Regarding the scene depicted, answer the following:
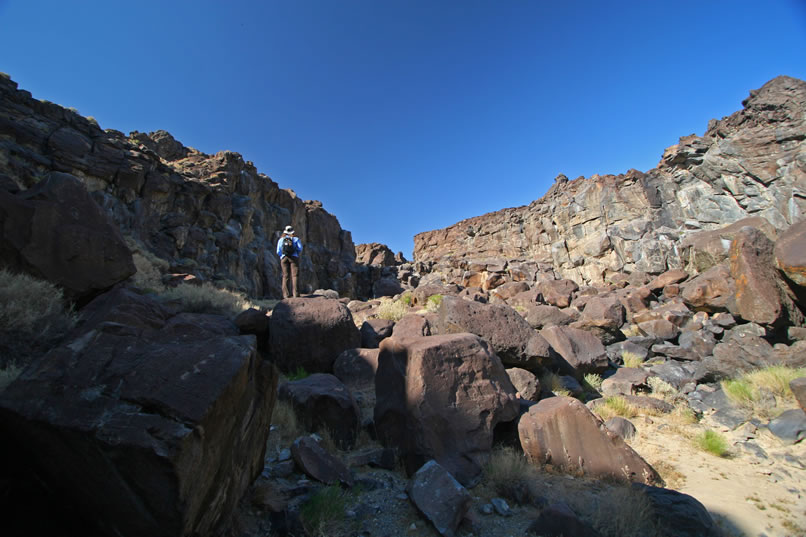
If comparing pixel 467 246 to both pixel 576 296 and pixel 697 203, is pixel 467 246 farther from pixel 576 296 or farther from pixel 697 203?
pixel 576 296

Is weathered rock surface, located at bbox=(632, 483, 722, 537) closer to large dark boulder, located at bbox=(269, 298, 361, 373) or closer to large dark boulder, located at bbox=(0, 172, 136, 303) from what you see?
large dark boulder, located at bbox=(269, 298, 361, 373)

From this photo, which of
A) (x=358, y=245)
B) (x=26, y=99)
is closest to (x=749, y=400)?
(x=26, y=99)

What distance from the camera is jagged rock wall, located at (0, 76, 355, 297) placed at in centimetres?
1838

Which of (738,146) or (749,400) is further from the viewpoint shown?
(738,146)

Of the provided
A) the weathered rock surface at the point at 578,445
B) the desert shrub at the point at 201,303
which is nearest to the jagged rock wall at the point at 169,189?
the desert shrub at the point at 201,303

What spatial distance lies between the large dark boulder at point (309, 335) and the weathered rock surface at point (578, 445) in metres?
3.12

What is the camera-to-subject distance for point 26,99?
19.5 metres

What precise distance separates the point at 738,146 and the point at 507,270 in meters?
16.1

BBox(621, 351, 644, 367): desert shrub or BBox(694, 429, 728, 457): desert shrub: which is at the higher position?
BBox(621, 351, 644, 367): desert shrub

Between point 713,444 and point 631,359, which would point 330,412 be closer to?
point 713,444

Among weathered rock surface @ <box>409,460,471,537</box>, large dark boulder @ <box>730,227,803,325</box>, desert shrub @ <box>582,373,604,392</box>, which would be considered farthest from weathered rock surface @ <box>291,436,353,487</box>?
large dark boulder @ <box>730,227,803,325</box>

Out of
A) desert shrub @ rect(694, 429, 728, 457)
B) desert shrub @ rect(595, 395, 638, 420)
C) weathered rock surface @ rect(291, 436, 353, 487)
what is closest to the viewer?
weathered rock surface @ rect(291, 436, 353, 487)

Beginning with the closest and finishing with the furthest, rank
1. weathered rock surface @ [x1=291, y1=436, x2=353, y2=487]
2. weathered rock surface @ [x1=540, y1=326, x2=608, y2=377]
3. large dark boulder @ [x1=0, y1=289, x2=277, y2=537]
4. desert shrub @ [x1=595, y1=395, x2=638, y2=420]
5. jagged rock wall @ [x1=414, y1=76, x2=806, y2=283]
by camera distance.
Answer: large dark boulder @ [x1=0, y1=289, x2=277, y2=537]
weathered rock surface @ [x1=291, y1=436, x2=353, y2=487]
desert shrub @ [x1=595, y1=395, x2=638, y2=420]
weathered rock surface @ [x1=540, y1=326, x2=608, y2=377]
jagged rock wall @ [x1=414, y1=76, x2=806, y2=283]

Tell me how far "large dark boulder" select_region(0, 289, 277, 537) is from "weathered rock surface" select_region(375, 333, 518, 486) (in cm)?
178
